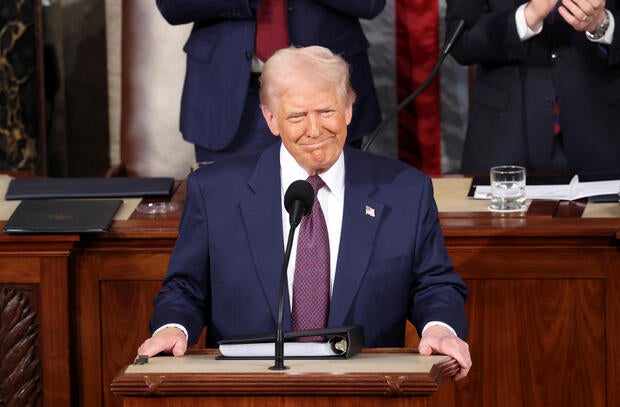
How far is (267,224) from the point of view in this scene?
298 centimetres

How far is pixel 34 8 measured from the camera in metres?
5.44

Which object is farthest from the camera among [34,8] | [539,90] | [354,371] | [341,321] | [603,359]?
[34,8]

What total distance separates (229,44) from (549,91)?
101cm

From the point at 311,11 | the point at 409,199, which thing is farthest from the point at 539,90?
the point at 409,199

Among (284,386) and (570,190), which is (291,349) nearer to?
(284,386)

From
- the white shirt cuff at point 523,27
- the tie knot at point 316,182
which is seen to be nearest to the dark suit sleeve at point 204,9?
the white shirt cuff at point 523,27

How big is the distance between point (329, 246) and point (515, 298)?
0.71 metres

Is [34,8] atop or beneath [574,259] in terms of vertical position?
atop

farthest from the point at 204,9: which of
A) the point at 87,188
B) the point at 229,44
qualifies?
the point at 87,188

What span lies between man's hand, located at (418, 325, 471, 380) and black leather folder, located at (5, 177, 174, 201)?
146 cm

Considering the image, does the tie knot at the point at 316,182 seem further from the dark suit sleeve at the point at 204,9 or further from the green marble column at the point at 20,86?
the green marble column at the point at 20,86

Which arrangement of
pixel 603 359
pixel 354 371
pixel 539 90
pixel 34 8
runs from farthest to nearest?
pixel 34 8 → pixel 539 90 → pixel 603 359 → pixel 354 371

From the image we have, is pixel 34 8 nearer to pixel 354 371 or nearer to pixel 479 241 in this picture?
pixel 479 241

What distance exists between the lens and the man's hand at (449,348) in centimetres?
261
